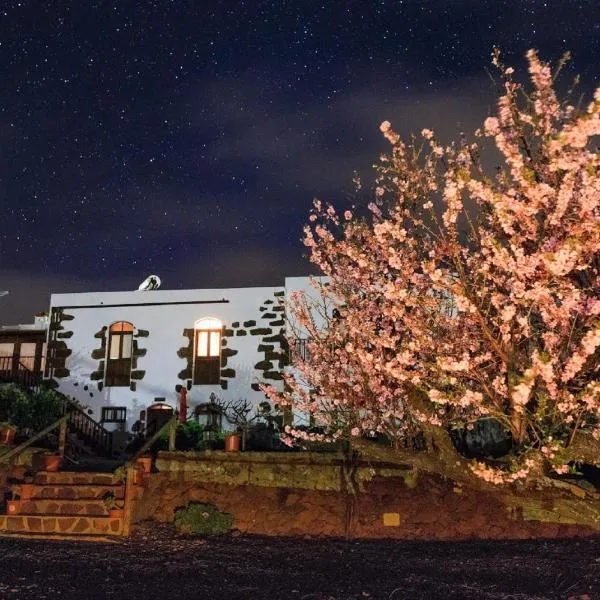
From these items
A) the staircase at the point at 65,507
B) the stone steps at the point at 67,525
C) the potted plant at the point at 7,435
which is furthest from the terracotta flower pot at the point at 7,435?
the stone steps at the point at 67,525

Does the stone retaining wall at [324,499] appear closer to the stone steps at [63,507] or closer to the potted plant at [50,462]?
the stone steps at [63,507]

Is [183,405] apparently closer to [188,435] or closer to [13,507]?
[188,435]

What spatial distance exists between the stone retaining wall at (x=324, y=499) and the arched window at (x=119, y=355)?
10.1m

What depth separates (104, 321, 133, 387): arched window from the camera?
2153 cm

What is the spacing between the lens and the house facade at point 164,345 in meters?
20.8

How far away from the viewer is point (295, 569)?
8.58 m

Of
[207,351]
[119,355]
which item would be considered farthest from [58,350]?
[207,351]

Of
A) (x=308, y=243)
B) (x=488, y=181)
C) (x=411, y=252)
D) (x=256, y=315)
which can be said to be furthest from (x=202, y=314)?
(x=488, y=181)

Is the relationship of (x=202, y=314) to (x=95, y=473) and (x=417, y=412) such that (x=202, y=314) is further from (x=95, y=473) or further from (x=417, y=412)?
(x=417, y=412)

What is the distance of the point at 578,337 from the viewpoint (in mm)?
7883

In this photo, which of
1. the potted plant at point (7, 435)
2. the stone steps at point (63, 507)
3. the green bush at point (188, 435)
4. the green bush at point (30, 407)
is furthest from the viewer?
the green bush at point (188, 435)

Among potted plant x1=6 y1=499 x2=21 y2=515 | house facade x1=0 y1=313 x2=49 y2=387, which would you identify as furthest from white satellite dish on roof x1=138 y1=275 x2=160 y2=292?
potted plant x1=6 y1=499 x2=21 y2=515

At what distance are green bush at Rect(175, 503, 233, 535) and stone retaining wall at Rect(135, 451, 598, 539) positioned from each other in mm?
266

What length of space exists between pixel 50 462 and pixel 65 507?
1.42m
